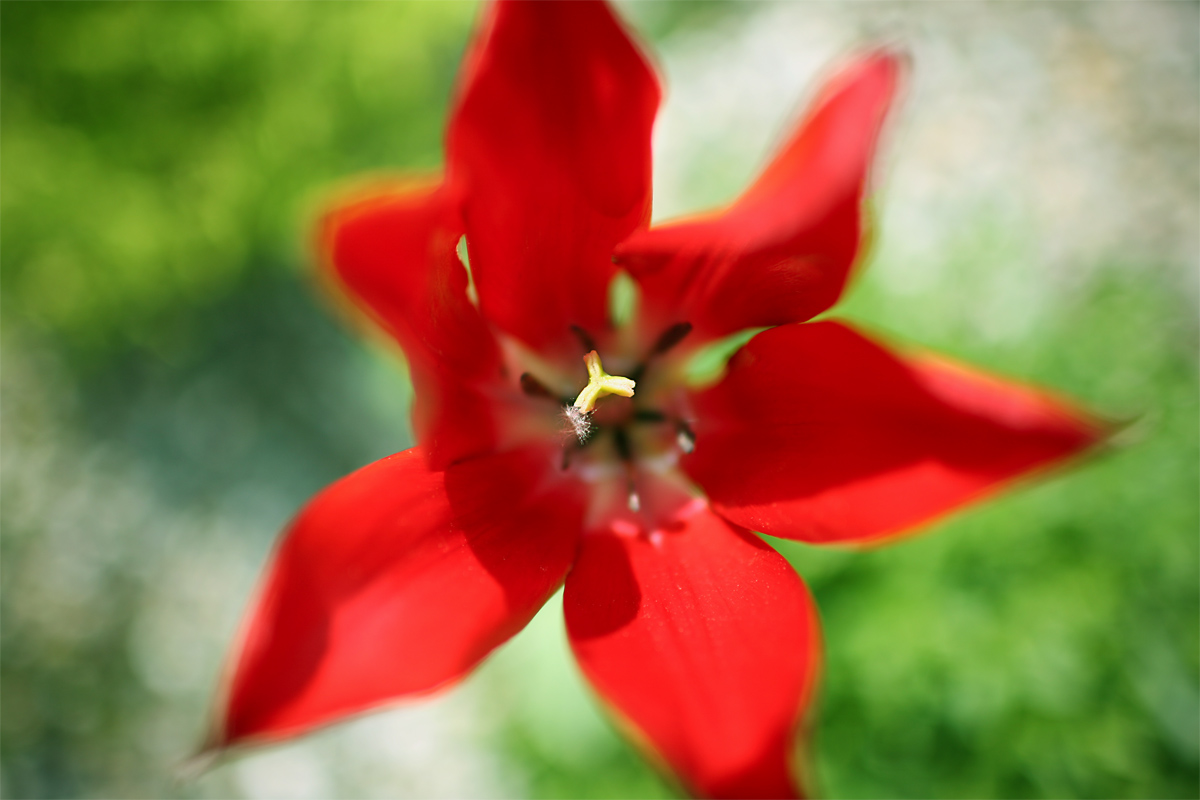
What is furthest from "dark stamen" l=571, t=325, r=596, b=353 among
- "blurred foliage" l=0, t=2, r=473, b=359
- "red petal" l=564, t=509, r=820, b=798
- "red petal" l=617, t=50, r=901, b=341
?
"blurred foliage" l=0, t=2, r=473, b=359

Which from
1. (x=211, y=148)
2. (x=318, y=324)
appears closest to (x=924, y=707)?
(x=318, y=324)

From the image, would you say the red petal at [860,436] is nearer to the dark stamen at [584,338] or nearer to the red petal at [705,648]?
the red petal at [705,648]

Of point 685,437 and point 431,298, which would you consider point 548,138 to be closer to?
point 431,298

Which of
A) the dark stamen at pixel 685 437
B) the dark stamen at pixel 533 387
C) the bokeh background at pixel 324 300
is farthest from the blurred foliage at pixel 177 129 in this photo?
the dark stamen at pixel 685 437

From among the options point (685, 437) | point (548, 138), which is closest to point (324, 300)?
point (685, 437)

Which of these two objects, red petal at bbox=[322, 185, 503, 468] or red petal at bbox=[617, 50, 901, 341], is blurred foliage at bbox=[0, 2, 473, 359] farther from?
red petal at bbox=[617, 50, 901, 341]

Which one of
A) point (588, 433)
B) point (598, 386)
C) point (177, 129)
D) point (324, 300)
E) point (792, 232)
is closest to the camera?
point (792, 232)

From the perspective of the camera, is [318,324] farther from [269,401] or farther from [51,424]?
[51,424]
